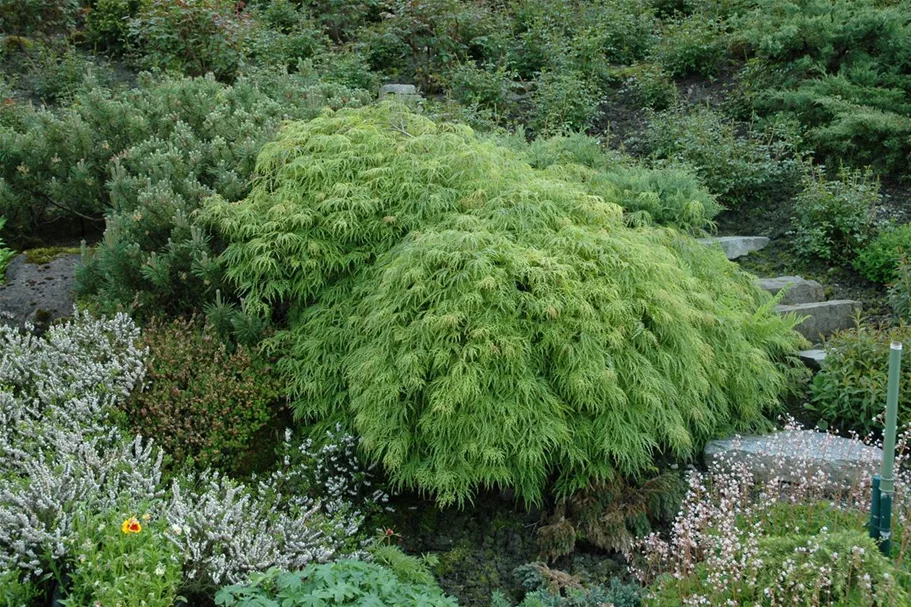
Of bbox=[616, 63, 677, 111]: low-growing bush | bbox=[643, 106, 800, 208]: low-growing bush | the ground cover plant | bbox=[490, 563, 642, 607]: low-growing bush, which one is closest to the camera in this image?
the ground cover plant

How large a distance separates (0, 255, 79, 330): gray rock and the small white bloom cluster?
53 cm

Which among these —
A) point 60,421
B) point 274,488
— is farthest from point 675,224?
point 60,421

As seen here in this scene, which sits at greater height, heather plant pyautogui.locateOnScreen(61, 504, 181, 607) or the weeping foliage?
the weeping foliage

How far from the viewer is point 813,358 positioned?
5.78 meters

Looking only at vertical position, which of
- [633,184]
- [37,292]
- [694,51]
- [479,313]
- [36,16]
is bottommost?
[37,292]

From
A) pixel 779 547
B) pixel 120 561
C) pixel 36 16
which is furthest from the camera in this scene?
pixel 36 16

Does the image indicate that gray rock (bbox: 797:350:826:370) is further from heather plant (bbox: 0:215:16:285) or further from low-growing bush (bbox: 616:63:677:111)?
heather plant (bbox: 0:215:16:285)

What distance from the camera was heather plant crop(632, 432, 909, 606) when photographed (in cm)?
359

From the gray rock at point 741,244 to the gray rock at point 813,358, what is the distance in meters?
1.50

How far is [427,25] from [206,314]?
5.73 m

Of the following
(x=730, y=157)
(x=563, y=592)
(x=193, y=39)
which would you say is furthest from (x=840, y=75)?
(x=193, y=39)

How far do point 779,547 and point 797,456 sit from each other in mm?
1082

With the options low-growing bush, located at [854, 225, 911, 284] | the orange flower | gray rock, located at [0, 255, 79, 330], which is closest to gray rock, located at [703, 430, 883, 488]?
low-growing bush, located at [854, 225, 911, 284]

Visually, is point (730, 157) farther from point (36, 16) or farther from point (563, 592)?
point (36, 16)
